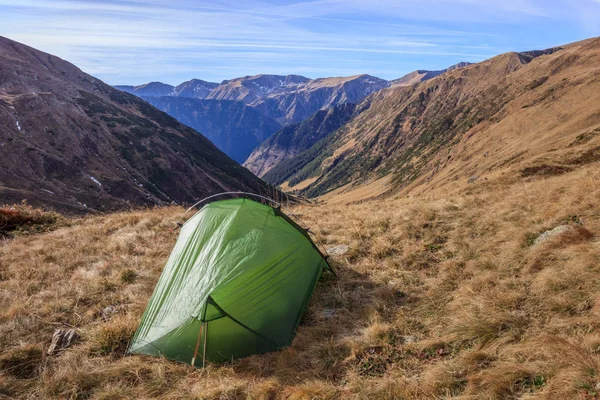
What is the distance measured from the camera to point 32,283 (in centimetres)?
911

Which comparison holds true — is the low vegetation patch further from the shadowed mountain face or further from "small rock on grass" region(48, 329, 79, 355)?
the shadowed mountain face

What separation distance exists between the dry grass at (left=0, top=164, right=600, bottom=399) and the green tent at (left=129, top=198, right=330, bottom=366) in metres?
0.36

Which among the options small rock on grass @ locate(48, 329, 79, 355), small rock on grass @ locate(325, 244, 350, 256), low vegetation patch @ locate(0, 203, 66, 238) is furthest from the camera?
low vegetation patch @ locate(0, 203, 66, 238)

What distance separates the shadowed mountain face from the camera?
179 feet

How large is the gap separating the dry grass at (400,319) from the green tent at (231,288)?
1.17ft

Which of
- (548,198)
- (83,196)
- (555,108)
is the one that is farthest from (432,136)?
(548,198)

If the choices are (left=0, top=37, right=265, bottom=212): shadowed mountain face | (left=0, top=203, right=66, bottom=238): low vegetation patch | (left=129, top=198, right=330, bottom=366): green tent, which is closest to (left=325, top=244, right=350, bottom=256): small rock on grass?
(left=129, top=198, right=330, bottom=366): green tent

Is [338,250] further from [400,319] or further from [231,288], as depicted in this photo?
[231,288]

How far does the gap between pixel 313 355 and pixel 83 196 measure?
193 ft

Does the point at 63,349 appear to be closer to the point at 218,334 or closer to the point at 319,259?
the point at 218,334

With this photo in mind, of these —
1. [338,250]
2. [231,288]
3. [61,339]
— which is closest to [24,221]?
[61,339]

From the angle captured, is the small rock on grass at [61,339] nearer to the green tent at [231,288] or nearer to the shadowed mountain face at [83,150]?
the green tent at [231,288]

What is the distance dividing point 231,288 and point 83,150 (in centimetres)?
8176

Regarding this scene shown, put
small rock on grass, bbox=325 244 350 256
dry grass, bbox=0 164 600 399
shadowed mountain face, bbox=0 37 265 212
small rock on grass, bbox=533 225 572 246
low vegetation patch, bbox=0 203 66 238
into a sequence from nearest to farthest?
dry grass, bbox=0 164 600 399 < small rock on grass, bbox=533 225 572 246 < small rock on grass, bbox=325 244 350 256 < low vegetation patch, bbox=0 203 66 238 < shadowed mountain face, bbox=0 37 265 212
